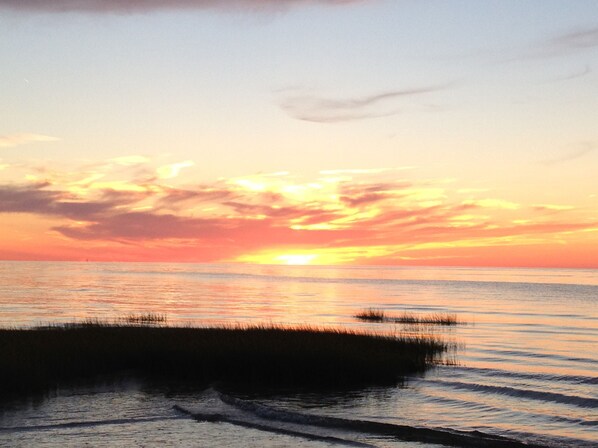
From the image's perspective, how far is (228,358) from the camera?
86.7 feet

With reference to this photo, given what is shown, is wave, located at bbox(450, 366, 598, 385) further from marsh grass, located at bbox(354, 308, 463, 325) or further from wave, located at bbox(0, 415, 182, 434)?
marsh grass, located at bbox(354, 308, 463, 325)

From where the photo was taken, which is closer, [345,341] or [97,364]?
[97,364]

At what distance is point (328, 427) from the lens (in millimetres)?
19047

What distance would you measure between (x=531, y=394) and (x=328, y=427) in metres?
11.0

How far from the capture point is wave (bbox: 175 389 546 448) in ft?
59.8

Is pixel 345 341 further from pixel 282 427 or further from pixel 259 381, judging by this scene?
pixel 282 427

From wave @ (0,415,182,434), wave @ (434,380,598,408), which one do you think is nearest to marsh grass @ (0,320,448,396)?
wave @ (434,380,598,408)

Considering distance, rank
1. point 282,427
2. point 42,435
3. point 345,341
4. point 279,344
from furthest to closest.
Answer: point 345,341, point 279,344, point 282,427, point 42,435

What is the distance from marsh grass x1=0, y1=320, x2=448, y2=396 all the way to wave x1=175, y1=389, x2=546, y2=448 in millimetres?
4369

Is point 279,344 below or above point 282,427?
above

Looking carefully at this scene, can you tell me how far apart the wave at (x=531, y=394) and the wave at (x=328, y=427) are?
707cm

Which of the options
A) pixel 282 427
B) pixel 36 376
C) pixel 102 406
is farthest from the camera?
pixel 36 376

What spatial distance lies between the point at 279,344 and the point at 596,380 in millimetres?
14344

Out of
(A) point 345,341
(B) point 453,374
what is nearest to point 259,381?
(A) point 345,341
